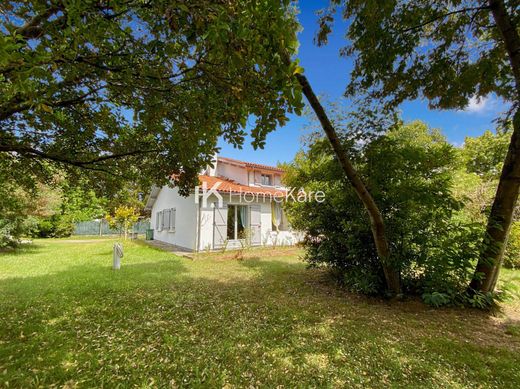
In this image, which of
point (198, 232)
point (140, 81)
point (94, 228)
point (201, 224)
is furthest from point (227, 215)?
point (94, 228)

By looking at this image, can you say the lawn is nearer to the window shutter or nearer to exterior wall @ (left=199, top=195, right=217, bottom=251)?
exterior wall @ (left=199, top=195, right=217, bottom=251)

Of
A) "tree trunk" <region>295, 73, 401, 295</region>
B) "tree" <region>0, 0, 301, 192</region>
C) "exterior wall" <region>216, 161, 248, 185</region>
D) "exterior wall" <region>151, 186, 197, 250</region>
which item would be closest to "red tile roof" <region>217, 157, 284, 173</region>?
"exterior wall" <region>216, 161, 248, 185</region>

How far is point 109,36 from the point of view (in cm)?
220

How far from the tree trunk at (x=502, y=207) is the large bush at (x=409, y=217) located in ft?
0.71

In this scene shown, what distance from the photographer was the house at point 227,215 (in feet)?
38.8

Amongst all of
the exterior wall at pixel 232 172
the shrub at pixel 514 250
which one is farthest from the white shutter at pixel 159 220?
the shrub at pixel 514 250

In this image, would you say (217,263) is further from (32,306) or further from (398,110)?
(398,110)

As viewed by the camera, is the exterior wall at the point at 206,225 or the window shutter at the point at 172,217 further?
the window shutter at the point at 172,217

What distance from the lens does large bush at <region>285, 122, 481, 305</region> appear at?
4.29m

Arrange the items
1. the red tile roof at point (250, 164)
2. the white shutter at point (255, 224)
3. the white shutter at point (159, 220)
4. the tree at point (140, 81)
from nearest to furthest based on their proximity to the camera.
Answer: the tree at point (140, 81)
the white shutter at point (255, 224)
the red tile roof at point (250, 164)
the white shutter at point (159, 220)

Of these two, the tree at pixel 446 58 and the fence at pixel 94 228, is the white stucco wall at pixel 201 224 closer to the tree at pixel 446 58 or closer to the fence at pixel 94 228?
the tree at pixel 446 58

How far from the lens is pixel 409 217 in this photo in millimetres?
4676

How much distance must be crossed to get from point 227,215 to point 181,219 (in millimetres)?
2719

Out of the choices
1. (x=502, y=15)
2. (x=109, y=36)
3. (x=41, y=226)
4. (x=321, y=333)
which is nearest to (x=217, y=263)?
(x=321, y=333)
